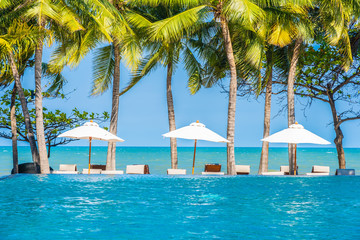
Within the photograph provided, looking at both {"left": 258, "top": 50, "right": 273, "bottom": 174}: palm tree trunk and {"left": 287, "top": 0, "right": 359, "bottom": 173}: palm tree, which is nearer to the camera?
{"left": 287, "top": 0, "right": 359, "bottom": 173}: palm tree

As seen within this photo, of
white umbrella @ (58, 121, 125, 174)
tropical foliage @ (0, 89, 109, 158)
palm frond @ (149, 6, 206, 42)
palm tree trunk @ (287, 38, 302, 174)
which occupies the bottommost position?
white umbrella @ (58, 121, 125, 174)

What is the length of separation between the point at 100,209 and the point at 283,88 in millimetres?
15981

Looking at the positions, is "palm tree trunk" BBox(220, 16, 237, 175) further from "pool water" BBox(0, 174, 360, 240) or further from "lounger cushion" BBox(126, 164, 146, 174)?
"lounger cushion" BBox(126, 164, 146, 174)

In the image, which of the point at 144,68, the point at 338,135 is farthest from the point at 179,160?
the point at 338,135

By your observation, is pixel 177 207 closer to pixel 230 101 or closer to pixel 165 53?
pixel 230 101

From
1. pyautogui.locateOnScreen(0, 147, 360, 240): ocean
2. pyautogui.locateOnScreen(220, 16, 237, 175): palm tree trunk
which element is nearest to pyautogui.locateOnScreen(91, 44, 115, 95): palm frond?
pyautogui.locateOnScreen(220, 16, 237, 175): palm tree trunk

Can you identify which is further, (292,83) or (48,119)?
(48,119)

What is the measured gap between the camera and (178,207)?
37.7 feet

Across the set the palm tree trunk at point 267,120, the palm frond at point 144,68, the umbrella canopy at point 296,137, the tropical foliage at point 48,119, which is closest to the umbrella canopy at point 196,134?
the umbrella canopy at point 296,137

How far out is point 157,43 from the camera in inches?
870

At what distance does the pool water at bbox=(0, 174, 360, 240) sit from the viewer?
8.97m

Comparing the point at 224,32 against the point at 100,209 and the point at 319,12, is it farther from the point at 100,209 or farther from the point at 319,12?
the point at 100,209

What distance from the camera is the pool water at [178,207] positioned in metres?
8.97

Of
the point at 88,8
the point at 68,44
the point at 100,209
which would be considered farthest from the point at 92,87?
the point at 100,209
